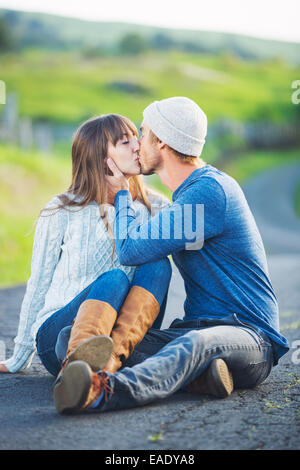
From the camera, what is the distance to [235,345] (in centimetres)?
329

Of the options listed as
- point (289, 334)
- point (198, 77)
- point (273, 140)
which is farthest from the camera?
point (198, 77)

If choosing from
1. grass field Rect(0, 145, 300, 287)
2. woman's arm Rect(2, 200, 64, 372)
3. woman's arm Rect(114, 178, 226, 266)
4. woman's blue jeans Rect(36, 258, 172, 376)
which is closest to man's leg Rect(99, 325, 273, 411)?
woman's blue jeans Rect(36, 258, 172, 376)

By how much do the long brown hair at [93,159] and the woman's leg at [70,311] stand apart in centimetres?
58

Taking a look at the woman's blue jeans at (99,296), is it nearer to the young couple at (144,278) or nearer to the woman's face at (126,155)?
the young couple at (144,278)

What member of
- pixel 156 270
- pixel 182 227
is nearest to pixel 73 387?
pixel 156 270

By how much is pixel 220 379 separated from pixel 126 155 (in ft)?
5.06

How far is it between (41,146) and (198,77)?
4902 centimetres

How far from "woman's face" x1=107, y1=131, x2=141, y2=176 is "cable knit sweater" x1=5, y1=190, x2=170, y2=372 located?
32 centimetres

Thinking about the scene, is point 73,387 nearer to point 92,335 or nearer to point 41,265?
point 92,335

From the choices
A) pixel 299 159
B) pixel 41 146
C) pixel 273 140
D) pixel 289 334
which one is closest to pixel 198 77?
pixel 273 140

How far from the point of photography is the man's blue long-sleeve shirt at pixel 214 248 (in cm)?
345

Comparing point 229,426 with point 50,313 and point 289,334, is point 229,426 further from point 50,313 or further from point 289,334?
point 289,334

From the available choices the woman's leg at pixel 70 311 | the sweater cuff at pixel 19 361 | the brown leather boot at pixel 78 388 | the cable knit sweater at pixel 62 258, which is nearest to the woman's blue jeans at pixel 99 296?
the woman's leg at pixel 70 311

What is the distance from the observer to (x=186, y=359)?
3.10 m
